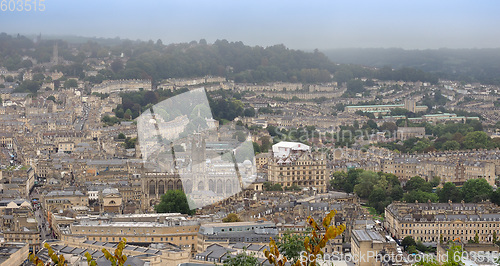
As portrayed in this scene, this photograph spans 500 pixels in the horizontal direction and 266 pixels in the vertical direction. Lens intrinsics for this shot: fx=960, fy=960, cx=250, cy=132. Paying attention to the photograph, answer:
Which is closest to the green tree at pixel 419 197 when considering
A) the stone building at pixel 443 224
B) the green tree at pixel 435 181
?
the stone building at pixel 443 224

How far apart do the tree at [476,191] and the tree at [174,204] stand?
26.1 ft

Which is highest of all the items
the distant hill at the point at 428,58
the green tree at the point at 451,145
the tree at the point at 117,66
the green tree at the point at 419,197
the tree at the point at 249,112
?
the tree at the point at 117,66

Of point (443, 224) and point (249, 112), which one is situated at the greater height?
point (443, 224)

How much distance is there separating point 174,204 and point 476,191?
29.2 feet

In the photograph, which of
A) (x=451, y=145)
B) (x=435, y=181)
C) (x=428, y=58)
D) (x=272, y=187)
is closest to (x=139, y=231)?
(x=272, y=187)

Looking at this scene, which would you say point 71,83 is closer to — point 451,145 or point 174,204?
point 451,145

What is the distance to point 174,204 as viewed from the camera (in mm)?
24766

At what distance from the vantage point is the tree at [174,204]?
24.7 meters

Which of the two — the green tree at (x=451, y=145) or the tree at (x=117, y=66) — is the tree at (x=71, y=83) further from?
the green tree at (x=451, y=145)

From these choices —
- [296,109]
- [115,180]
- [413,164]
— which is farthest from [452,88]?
[115,180]

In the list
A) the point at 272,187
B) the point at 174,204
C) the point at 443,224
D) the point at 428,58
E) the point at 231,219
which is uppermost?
the point at 231,219

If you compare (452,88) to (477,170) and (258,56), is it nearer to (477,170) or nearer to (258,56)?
(258,56)

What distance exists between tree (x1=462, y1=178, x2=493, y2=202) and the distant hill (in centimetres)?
6821

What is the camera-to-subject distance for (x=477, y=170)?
32562 mm
